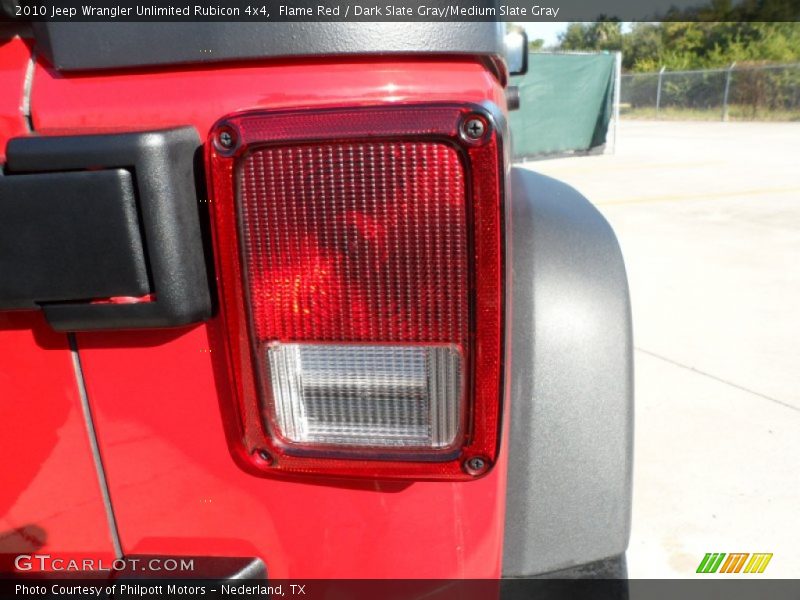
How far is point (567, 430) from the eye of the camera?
3.76ft

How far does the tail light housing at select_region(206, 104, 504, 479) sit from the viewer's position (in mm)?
729

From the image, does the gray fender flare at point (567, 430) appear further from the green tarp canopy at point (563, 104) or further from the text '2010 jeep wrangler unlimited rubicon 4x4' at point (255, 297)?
the green tarp canopy at point (563, 104)

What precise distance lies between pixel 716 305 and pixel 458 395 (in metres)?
3.92

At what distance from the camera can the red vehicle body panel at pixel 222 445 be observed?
77cm

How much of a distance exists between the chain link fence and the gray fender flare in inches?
864

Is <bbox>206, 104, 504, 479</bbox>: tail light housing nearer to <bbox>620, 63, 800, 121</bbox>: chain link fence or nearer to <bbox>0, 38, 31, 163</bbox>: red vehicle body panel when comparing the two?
<bbox>0, 38, 31, 163</bbox>: red vehicle body panel

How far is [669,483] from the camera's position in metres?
2.45

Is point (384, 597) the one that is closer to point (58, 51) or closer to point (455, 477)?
point (455, 477)

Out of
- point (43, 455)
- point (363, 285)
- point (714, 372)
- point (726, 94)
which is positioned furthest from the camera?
point (726, 94)

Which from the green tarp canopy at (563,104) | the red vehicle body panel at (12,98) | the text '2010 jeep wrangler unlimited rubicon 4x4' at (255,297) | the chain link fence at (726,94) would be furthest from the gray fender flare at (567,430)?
the chain link fence at (726,94)

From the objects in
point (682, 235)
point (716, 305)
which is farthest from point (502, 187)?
point (682, 235)

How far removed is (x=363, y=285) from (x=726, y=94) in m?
24.1

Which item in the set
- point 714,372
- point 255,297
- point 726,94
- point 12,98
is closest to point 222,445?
point 255,297

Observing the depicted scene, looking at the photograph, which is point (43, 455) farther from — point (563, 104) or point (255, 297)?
point (563, 104)
